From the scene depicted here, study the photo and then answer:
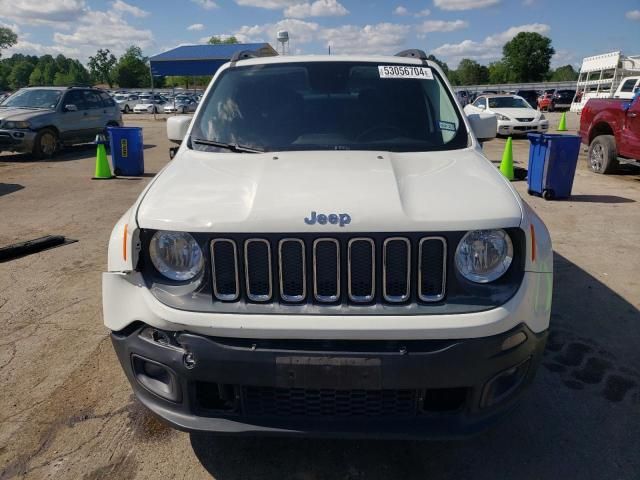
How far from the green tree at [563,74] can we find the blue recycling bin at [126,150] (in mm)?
103376

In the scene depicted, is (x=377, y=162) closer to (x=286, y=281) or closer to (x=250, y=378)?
(x=286, y=281)

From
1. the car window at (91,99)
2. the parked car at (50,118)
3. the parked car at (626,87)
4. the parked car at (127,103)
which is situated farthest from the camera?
the parked car at (127,103)

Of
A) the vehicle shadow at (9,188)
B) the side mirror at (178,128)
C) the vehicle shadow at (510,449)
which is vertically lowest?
the vehicle shadow at (510,449)

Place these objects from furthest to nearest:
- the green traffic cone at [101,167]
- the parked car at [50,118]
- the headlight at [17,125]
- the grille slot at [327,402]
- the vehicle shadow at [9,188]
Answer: the parked car at [50,118] < the headlight at [17,125] < the green traffic cone at [101,167] < the vehicle shadow at [9,188] < the grille slot at [327,402]

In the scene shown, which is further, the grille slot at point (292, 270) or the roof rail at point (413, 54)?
the roof rail at point (413, 54)

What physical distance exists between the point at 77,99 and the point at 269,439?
13.9 m

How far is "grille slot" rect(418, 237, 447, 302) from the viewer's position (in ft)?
6.90

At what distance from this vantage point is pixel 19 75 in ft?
399

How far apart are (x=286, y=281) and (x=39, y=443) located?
5.46 ft

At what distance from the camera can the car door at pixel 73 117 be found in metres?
13.5

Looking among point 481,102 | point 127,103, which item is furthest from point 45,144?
point 127,103

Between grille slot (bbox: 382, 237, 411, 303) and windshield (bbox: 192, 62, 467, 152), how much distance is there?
110cm

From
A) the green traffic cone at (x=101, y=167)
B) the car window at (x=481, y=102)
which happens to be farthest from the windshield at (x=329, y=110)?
the car window at (x=481, y=102)

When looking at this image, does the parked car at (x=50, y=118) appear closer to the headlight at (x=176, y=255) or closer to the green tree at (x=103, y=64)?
the headlight at (x=176, y=255)
